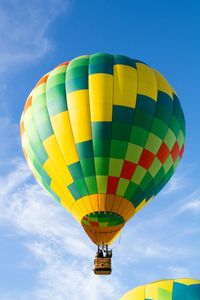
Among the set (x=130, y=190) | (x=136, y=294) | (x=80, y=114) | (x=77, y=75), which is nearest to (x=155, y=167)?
(x=130, y=190)

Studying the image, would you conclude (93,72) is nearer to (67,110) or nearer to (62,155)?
(67,110)

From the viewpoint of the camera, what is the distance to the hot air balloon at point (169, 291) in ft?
46.9

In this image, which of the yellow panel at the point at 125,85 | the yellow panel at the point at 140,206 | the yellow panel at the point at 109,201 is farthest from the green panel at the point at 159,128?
the yellow panel at the point at 109,201

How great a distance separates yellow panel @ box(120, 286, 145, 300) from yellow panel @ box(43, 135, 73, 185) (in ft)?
12.8

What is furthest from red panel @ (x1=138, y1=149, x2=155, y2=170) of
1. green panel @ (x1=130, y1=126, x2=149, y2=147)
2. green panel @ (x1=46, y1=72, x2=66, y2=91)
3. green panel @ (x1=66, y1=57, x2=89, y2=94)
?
green panel @ (x1=46, y1=72, x2=66, y2=91)

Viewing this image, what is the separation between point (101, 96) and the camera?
17.3 meters

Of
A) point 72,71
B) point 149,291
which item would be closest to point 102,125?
point 72,71

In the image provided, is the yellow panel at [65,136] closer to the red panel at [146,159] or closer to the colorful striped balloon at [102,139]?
the colorful striped balloon at [102,139]

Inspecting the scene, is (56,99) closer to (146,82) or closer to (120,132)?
(120,132)

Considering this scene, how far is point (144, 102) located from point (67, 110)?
237cm

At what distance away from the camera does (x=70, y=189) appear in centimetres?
1723

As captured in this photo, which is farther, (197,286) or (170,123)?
(170,123)

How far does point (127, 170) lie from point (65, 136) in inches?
82.8

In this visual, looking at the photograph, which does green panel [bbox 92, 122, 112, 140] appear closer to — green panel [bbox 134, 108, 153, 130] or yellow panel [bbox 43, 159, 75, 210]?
green panel [bbox 134, 108, 153, 130]
